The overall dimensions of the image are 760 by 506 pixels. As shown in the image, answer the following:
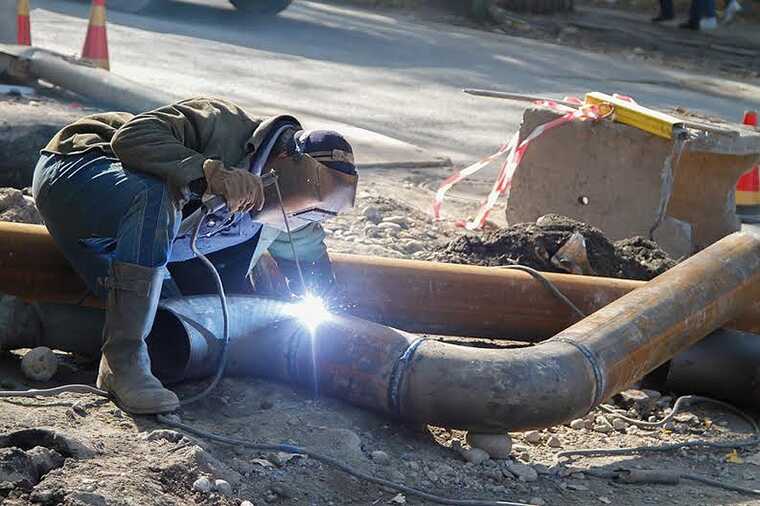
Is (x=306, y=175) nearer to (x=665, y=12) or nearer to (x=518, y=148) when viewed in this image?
(x=518, y=148)

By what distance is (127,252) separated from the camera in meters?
3.80

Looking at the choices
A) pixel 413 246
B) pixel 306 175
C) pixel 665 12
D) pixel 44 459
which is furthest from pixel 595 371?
pixel 665 12

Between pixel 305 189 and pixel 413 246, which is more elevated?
pixel 305 189

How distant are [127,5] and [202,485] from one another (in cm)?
1194

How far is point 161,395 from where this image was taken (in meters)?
3.72

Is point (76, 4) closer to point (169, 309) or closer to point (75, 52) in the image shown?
point (75, 52)

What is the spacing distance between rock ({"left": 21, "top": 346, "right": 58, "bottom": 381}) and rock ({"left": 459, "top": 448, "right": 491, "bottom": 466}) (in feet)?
4.46

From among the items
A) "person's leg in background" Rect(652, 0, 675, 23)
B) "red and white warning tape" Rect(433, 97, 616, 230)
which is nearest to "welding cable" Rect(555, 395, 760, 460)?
"red and white warning tape" Rect(433, 97, 616, 230)

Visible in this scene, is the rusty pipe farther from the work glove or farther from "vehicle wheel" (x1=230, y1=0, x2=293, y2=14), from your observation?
"vehicle wheel" (x1=230, y1=0, x2=293, y2=14)

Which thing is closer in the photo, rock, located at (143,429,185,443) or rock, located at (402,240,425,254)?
rock, located at (143,429,185,443)

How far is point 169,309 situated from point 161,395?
0.42 m

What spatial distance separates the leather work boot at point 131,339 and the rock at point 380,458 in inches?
23.4

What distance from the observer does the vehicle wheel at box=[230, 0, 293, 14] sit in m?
15.2

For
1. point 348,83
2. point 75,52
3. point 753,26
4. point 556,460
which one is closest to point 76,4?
point 75,52
